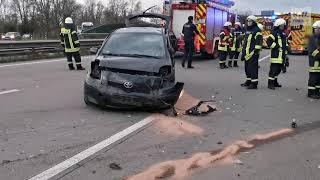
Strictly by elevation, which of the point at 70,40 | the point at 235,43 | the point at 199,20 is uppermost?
the point at 199,20

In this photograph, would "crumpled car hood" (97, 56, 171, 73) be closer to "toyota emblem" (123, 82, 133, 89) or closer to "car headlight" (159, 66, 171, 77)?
"car headlight" (159, 66, 171, 77)

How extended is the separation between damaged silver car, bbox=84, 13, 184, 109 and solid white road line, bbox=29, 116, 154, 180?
822 mm

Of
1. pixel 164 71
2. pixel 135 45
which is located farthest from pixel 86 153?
pixel 135 45

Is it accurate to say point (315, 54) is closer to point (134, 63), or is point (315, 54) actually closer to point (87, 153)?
point (134, 63)

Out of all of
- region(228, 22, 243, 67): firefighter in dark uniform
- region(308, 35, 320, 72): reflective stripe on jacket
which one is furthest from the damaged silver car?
region(228, 22, 243, 67): firefighter in dark uniform

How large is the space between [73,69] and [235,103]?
26.9ft

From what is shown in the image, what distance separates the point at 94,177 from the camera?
5691 millimetres

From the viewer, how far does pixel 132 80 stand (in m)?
9.55

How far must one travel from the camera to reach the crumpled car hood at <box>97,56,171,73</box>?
986 cm

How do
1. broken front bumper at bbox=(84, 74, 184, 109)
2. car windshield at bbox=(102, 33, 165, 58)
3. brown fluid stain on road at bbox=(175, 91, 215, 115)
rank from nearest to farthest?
broken front bumper at bbox=(84, 74, 184, 109) < brown fluid stain on road at bbox=(175, 91, 215, 115) < car windshield at bbox=(102, 33, 165, 58)

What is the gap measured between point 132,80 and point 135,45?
1658 mm

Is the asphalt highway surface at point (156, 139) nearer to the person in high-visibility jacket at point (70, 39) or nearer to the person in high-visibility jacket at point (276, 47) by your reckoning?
the person in high-visibility jacket at point (276, 47)

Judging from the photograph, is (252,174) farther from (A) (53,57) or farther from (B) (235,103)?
(A) (53,57)

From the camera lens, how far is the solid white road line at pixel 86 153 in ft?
18.8
